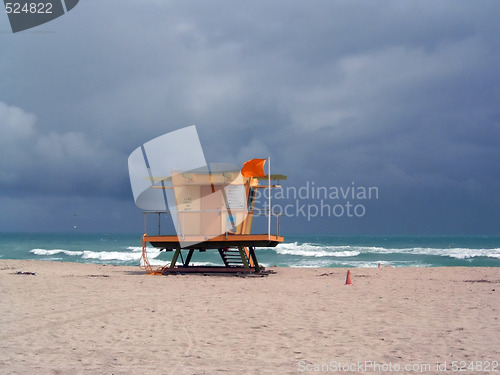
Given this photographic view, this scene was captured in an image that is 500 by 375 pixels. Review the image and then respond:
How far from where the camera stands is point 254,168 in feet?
59.5

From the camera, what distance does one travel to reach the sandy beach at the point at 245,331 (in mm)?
6449

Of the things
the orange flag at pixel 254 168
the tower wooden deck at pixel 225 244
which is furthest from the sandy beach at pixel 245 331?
the orange flag at pixel 254 168

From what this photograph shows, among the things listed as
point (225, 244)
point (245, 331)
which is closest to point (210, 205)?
point (225, 244)

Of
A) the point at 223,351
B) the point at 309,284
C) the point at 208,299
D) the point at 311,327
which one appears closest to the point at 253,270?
the point at 309,284

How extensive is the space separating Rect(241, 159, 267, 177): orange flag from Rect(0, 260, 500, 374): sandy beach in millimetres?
5051

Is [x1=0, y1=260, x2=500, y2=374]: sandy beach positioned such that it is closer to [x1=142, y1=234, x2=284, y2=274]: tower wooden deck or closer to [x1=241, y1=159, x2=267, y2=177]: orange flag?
[x1=142, y1=234, x2=284, y2=274]: tower wooden deck

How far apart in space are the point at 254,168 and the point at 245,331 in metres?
10.1

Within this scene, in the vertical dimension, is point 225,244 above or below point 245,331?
above

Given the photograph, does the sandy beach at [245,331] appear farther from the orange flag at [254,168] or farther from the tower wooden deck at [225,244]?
the orange flag at [254,168]

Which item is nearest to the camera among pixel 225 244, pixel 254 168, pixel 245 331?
pixel 245 331

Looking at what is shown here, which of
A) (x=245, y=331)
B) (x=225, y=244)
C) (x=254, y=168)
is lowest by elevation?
(x=245, y=331)

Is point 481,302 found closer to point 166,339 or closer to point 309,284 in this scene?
point 309,284

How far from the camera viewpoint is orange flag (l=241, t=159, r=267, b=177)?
18031 millimetres

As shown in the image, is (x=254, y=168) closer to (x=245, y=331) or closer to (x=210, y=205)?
(x=210, y=205)
